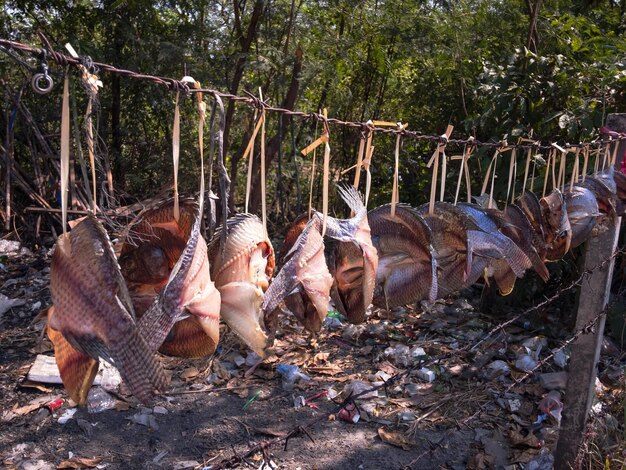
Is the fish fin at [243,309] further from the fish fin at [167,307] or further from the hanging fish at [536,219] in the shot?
the hanging fish at [536,219]

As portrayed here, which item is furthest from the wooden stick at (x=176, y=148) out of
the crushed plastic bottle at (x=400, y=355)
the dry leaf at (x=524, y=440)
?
the crushed plastic bottle at (x=400, y=355)

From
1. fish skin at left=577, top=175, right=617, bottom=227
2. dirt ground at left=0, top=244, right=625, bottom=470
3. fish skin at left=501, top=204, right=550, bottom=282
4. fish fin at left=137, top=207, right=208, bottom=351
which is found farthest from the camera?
dirt ground at left=0, top=244, right=625, bottom=470

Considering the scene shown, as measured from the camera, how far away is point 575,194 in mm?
2342

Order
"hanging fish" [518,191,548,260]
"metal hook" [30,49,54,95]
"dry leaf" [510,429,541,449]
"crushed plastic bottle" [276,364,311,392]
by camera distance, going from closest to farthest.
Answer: "metal hook" [30,49,54,95], "hanging fish" [518,191,548,260], "dry leaf" [510,429,541,449], "crushed plastic bottle" [276,364,311,392]

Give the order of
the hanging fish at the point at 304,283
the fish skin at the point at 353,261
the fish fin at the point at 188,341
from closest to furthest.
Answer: the fish fin at the point at 188,341, the hanging fish at the point at 304,283, the fish skin at the point at 353,261

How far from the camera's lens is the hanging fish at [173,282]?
0.97m

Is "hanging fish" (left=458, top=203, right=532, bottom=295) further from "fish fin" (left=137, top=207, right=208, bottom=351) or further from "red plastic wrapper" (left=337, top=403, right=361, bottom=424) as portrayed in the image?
"red plastic wrapper" (left=337, top=403, right=361, bottom=424)

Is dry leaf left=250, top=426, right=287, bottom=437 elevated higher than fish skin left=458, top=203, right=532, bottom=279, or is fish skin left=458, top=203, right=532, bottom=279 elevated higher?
fish skin left=458, top=203, right=532, bottom=279

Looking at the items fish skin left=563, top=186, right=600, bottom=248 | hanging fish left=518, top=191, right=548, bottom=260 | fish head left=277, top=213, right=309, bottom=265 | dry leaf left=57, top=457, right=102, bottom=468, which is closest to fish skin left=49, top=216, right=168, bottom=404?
fish head left=277, top=213, right=309, bottom=265

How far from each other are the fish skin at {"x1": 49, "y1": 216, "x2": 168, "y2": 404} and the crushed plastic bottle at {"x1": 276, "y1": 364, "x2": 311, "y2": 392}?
11.4ft

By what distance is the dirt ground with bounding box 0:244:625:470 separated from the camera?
138 inches

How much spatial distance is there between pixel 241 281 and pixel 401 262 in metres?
0.58

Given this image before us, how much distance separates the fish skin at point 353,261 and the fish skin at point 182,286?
37 centimetres

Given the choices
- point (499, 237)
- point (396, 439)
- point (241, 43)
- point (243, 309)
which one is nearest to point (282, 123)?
point (241, 43)
